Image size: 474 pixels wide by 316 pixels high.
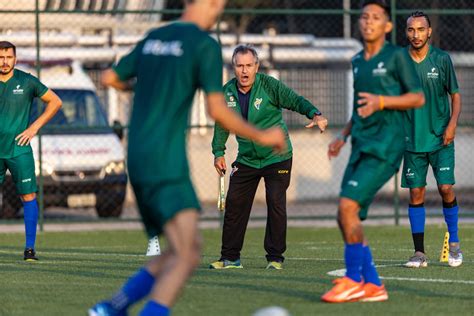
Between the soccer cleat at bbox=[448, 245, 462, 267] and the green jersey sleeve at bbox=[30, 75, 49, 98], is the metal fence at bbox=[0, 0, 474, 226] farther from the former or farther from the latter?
the soccer cleat at bbox=[448, 245, 462, 267]

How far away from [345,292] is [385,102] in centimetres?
136

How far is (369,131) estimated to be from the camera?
9000 mm

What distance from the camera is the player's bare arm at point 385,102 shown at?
859 cm

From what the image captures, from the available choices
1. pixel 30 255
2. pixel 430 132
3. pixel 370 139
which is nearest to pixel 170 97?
pixel 370 139

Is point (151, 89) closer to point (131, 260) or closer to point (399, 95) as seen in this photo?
point (399, 95)


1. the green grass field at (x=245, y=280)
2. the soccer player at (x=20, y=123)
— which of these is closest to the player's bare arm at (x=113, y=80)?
the green grass field at (x=245, y=280)

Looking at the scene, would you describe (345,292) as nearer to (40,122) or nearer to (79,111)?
(40,122)

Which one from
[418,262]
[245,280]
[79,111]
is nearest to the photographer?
[245,280]

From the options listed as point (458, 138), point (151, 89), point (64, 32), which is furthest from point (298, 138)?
point (151, 89)

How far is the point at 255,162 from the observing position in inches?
466

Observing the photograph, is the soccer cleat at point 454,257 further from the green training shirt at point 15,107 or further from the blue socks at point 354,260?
the green training shirt at point 15,107

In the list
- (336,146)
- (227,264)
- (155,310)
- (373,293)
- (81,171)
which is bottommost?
(227,264)

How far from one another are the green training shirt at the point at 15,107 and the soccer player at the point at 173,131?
6.23 metres

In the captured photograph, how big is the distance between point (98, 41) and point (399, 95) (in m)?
13.6
